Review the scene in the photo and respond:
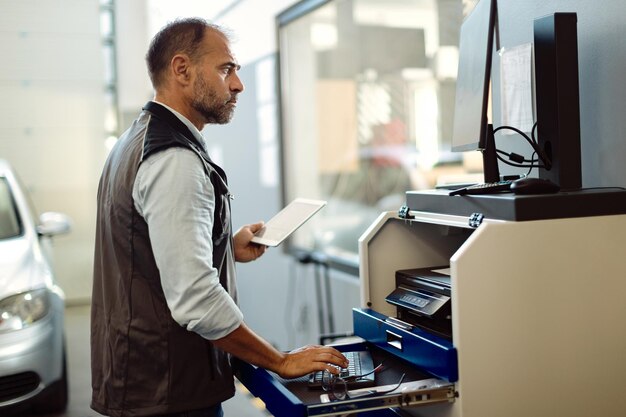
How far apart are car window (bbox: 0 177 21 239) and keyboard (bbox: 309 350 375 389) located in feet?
7.68

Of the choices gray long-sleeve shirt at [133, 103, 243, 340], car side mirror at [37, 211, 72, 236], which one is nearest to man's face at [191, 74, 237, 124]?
gray long-sleeve shirt at [133, 103, 243, 340]

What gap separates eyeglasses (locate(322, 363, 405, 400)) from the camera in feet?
4.80

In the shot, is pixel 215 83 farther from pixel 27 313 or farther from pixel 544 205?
pixel 27 313

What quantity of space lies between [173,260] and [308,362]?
357 mm

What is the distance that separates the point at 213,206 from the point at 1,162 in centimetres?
272

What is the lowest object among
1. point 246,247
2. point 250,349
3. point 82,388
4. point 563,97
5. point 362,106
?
point 82,388

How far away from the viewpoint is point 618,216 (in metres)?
1.59

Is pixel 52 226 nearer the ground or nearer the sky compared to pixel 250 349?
nearer the sky

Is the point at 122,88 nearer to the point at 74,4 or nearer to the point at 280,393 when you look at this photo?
the point at 74,4

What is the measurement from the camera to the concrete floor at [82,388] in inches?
150

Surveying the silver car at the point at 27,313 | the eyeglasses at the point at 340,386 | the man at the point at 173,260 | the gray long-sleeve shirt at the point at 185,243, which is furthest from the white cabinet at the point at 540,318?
the silver car at the point at 27,313

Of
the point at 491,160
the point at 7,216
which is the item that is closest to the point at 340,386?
the point at 491,160

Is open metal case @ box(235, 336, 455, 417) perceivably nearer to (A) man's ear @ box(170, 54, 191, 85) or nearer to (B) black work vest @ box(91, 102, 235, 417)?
(B) black work vest @ box(91, 102, 235, 417)

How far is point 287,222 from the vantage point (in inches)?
74.8
